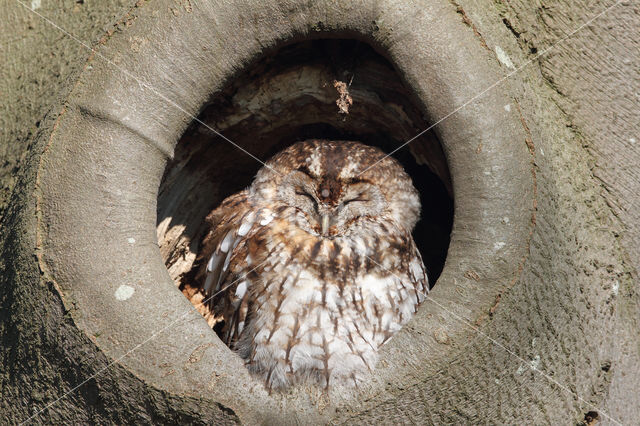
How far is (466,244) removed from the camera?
1.61 meters

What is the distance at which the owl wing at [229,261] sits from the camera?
7.18 ft

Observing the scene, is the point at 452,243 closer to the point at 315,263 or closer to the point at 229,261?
the point at 315,263

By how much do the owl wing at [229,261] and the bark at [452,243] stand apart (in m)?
0.65

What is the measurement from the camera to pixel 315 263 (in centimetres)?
214

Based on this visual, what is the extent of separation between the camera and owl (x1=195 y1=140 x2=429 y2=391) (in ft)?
6.63

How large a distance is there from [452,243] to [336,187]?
78 cm

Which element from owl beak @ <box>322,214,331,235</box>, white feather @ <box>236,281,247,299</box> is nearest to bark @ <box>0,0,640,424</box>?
white feather @ <box>236,281,247,299</box>

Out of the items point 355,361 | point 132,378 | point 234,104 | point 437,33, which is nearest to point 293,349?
point 355,361

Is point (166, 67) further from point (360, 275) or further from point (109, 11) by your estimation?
point (360, 275)

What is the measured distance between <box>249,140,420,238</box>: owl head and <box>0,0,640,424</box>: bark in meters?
0.71

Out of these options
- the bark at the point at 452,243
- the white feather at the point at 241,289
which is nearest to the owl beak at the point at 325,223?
the white feather at the point at 241,289

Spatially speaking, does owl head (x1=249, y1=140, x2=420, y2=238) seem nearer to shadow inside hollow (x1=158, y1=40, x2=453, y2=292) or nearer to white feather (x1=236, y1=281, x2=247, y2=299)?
shadow inside hollow (x1=158, y1=40, x2=453, y2=292)

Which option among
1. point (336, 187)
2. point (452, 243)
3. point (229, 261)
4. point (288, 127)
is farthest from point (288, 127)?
point (452, 243)

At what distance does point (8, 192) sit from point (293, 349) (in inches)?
40.9
